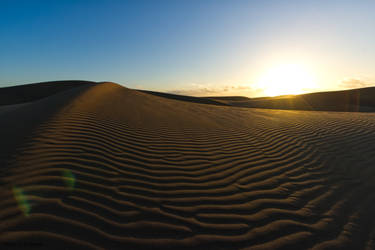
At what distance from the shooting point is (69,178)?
9.52 feet

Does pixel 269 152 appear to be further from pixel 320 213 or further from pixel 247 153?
pixel 320 213

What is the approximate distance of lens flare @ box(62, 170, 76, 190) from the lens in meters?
2.76

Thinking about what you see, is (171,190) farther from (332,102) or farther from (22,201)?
(332,102)

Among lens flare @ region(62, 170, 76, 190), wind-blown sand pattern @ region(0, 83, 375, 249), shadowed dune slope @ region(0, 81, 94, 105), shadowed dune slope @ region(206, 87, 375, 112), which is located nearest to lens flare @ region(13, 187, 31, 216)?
wind-blown sand pattern @ region(0, 83, 375, 249)

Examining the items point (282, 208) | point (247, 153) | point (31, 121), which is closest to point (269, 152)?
point (247, 153)

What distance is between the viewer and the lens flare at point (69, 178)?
9.05 ft

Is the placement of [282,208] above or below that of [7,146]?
below

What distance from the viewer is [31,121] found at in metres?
4.85

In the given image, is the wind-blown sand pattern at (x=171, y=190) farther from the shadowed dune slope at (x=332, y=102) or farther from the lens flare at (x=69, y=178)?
the shadowed dune slope at (x=332, y=102)

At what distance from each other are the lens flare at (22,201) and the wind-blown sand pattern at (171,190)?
0.01 meters

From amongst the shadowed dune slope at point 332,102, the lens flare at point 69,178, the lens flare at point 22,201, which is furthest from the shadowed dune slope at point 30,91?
the lens flare at point 22,201

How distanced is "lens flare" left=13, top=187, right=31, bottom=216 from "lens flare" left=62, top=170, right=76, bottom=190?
18.9 inches

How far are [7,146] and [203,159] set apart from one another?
380 centimetres

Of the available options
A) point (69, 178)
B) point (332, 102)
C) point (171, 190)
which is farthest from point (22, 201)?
point (332, 102)
